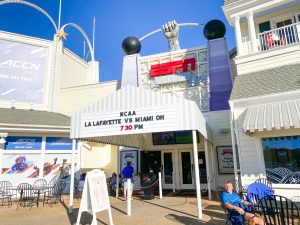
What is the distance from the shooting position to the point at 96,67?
A: 2312 centimetres

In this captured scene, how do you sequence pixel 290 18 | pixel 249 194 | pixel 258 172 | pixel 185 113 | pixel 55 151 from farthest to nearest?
1. pixel 55 151
2. pixel 290 18
3. pixel 258 172
4. pixel 185 113
5. pixel 249 194

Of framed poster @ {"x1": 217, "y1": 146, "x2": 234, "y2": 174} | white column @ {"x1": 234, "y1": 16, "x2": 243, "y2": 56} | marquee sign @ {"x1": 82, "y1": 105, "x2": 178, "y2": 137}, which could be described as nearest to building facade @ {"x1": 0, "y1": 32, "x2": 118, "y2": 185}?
marquee sign @ {"x1": 82, "y1": 105, "x2": 178, "y2": 137}

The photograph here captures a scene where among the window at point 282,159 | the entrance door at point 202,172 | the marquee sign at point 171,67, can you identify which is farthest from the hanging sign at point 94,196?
the marquee sign at point 171,67

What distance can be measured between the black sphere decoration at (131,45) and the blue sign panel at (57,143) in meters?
7.88

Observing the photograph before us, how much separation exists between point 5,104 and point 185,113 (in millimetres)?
14096

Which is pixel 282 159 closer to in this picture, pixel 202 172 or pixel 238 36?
pixel 202 172

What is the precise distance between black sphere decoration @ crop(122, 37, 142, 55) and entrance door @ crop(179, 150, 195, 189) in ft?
27.0

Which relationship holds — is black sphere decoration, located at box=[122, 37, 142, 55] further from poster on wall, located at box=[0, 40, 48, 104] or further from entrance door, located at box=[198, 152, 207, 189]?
entrance door, located at box=[198, 152, 207, 189]

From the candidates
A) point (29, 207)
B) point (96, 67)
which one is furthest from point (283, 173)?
point (96, 67)

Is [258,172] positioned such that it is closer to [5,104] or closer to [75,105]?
[75,105]

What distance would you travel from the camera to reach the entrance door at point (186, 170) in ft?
47.0

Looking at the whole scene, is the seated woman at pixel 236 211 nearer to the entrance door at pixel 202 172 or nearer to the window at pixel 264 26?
the entrance door at pixel 202 172

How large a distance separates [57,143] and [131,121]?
7.61 metres

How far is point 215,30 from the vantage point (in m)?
14.9
